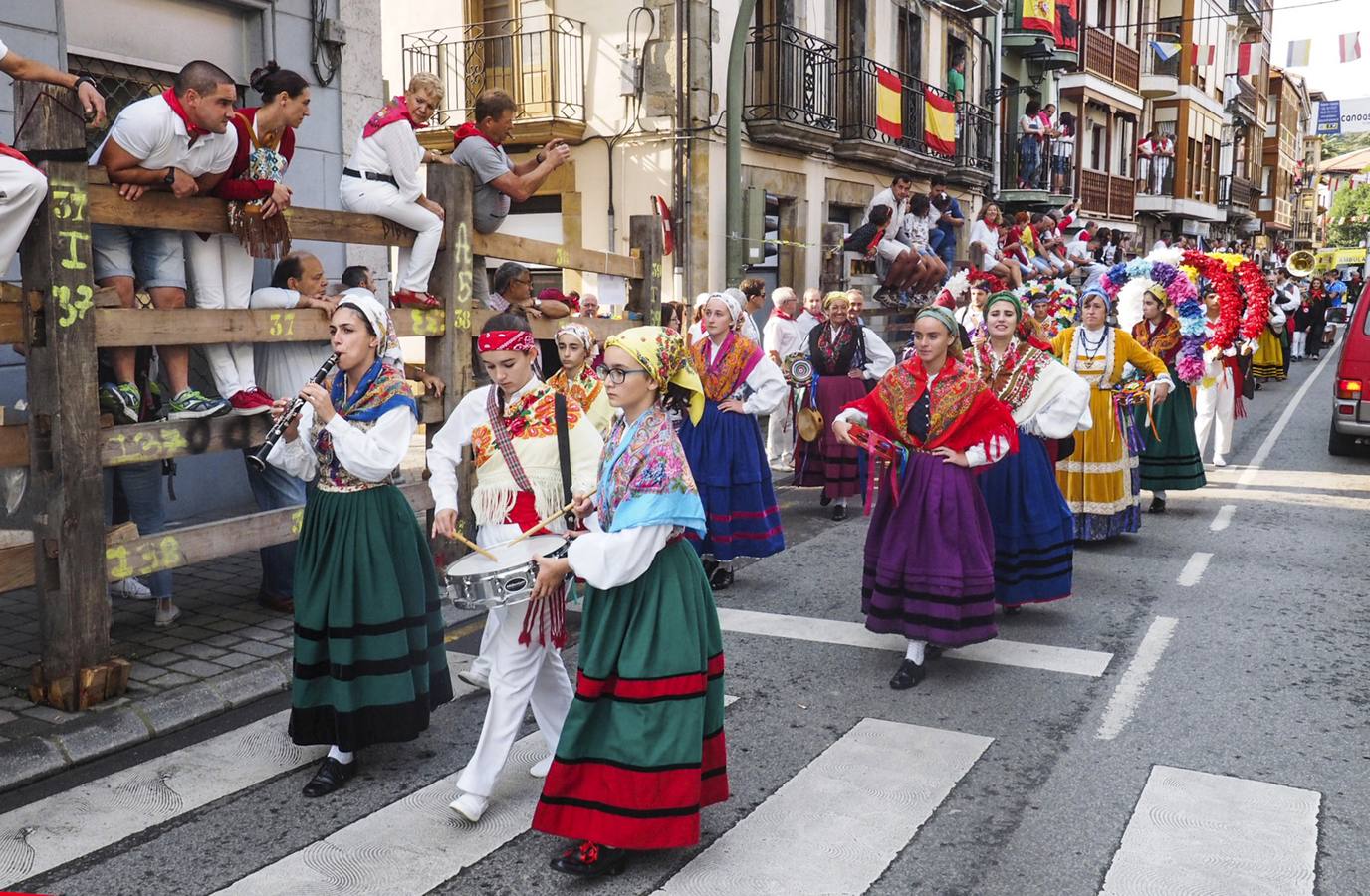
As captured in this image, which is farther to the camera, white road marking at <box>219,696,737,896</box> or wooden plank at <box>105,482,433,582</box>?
wooden plank at <box>105,482,433,582</box>

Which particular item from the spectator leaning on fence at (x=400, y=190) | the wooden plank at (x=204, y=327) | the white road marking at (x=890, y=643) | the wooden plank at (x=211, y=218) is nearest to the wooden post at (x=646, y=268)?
the spectator leaning on fence at (x=400, y=190)

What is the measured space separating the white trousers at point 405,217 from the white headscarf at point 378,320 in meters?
2.30

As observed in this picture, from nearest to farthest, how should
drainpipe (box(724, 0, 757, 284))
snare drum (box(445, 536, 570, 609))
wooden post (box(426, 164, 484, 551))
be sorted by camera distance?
snare drum (box(445, 536, 570, 609)), wooden post (box(426, 164, 484, 551)), drainpipe (box(724, 0, 757, 284))

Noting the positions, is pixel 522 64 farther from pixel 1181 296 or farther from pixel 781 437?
pixel 1181 296

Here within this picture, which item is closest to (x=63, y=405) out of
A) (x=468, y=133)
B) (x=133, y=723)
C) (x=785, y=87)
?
(x=133, y=723)

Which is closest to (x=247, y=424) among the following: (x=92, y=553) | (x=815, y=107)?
(x=92, y=553)

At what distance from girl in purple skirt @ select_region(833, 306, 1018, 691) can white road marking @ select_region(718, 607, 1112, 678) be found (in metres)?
0.47

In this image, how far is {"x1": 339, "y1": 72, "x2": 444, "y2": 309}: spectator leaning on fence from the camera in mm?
6961

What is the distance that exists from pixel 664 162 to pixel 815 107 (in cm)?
320

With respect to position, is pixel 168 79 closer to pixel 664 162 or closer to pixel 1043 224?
pixel 664 162

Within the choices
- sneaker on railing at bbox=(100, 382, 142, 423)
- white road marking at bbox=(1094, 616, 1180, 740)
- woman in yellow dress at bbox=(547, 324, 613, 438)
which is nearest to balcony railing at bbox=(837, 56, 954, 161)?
white road marking at bbox=(1094, 616, 1180, 740)

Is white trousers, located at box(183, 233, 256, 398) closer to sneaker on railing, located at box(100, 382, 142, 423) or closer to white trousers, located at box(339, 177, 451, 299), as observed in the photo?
sneaker on railing, located at box(100, 382, 142, 423)

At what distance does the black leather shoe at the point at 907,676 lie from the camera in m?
5.92

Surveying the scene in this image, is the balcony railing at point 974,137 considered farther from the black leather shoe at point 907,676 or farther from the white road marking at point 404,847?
the white road marking at point 404,847
